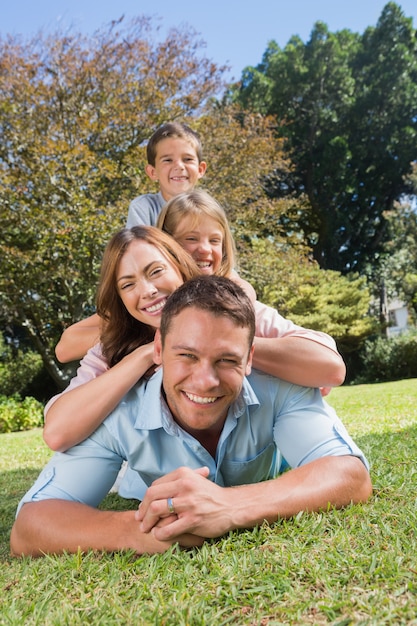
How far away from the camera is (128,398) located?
3109mm

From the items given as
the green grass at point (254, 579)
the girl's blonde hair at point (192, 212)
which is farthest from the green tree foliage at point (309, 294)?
the green grass at point (254, 579)

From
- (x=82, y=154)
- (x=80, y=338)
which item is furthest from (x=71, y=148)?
(x=80, y=338)

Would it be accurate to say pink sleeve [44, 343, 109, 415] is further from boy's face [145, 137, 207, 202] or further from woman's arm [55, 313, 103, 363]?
boy's face [145, 137, 207, 202]

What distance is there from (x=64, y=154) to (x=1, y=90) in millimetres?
2667

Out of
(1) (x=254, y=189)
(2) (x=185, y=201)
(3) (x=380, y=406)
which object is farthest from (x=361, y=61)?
(2) (x=185, y=201)

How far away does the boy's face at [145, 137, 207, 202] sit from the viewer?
5105 mm

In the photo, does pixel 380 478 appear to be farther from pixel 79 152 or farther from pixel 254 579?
pixel 79 152

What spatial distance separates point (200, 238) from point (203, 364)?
59.3 inches

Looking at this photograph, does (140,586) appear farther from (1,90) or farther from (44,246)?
(1,90)

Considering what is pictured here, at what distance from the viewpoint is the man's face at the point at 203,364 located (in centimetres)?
257

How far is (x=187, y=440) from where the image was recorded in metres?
2.85

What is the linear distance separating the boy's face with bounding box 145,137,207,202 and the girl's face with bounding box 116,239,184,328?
180cm

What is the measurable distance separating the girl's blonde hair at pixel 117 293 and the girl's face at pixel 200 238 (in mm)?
340

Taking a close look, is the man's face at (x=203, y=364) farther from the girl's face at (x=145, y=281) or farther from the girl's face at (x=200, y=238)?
the girl's face at (x=200, y=238)
